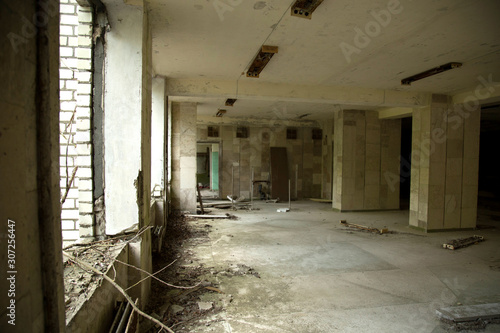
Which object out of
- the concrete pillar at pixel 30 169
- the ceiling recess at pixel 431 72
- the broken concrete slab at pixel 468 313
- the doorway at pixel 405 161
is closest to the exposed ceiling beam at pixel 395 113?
the ceiling recess at pixel 431 72

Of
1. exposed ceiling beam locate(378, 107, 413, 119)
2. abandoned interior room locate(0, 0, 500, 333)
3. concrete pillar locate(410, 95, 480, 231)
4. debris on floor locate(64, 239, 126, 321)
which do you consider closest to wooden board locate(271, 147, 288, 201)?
abandoned interior room locate(0, 0, 500, 333)

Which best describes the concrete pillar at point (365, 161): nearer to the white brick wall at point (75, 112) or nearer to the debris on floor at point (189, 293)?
the debris on floor at point (189, 293)

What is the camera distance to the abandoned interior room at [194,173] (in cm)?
108

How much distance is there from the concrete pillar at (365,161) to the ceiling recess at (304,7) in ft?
20.2

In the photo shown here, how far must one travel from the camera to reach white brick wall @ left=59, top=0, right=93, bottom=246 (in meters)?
2.54

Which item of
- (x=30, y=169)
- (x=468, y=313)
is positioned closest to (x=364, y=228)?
(x=468, y=313)

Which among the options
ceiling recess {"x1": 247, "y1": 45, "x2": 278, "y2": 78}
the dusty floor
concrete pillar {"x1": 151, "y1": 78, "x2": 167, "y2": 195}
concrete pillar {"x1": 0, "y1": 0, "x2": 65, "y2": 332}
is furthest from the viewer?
concrete pillar {"x1": 151, "y1": 78, "x2": 167, "y2": 195}

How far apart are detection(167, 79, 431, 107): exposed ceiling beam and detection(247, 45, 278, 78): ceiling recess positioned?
2.72 feet

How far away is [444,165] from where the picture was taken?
6613mm

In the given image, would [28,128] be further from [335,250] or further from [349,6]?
[335,250]

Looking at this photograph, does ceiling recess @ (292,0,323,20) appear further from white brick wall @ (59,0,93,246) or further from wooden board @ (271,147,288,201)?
wooden board @ (271,147,288,201)

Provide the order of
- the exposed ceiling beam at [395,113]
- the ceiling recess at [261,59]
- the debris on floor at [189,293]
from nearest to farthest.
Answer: the debris on floor at [189,293], the ceiling recess at [261,59], the exposed ceiling beam at [395,113]

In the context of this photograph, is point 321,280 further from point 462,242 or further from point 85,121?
point 462,242

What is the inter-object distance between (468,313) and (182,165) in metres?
6.63
